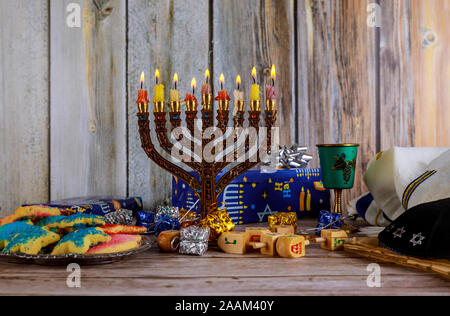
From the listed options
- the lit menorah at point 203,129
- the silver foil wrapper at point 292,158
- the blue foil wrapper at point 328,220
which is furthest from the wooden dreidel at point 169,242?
the silver foil wrapper at point 292,158

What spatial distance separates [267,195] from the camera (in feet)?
3.81

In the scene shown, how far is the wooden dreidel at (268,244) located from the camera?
752 mm

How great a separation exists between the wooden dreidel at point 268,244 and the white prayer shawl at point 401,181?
400 mm

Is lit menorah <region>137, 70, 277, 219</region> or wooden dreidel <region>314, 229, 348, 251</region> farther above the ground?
lit menorah <region>137, 70, 277, 219</region>

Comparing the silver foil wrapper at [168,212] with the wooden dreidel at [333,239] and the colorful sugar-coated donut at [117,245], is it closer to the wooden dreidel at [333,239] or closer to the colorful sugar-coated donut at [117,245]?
the colorful sugar-coated donut at [117,245]

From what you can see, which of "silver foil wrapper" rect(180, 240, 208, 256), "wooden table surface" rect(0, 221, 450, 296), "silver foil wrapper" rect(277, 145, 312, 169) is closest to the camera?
"wooden table surface" rect(0, 221, 450, 296)

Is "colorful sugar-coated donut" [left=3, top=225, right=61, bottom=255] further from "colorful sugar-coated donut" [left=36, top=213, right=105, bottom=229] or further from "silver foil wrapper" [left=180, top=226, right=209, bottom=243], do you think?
"silver foil wrapper" [left=180, top=226, right=209, bottom=243]

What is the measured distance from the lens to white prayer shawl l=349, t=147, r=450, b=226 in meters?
0.90

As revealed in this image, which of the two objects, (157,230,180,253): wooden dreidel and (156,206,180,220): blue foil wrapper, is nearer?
(157,230,180,253): wooden dreidel

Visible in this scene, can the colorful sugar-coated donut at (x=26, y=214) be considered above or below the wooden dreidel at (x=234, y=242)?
above

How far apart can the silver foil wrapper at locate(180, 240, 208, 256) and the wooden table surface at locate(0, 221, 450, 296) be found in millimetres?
21

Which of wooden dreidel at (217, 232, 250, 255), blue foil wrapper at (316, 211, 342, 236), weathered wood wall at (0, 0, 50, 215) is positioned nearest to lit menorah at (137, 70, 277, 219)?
wooden dreidel at (217, 232, 250, 255)

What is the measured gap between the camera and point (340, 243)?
0.79 m
